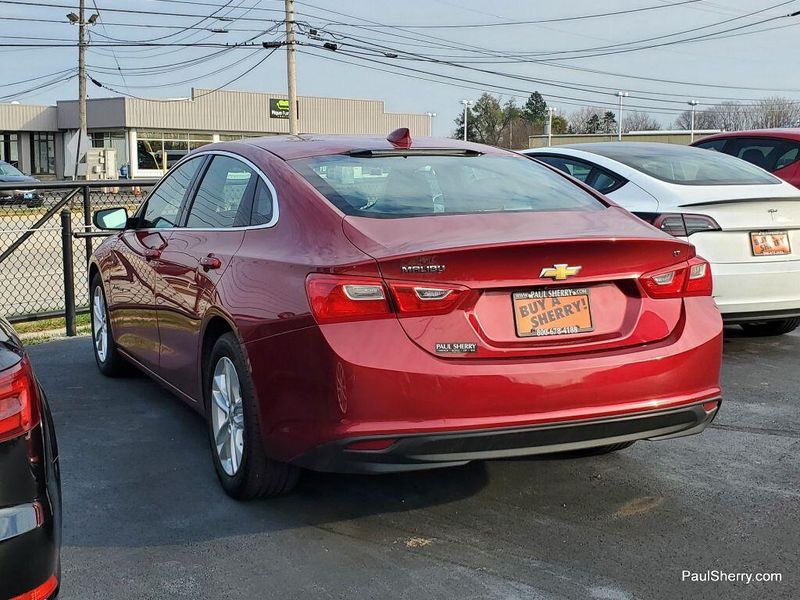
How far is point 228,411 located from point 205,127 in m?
58.7

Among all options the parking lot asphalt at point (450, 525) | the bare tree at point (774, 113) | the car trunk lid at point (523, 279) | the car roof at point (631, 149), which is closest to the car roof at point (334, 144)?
the car trunk lid at point (523, 279)

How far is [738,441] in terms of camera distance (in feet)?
16.3

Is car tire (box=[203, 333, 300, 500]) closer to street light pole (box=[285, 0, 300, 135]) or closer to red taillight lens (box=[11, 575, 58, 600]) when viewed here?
red taillight lens (box=[11, 575, 58, 600])

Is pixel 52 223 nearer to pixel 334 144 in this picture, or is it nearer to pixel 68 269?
pixel 68 269

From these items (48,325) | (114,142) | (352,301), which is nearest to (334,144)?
(352,301)

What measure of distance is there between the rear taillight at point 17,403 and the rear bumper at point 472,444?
1.15m

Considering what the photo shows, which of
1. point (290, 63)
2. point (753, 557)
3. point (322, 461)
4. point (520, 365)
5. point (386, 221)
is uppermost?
point (290, 63)

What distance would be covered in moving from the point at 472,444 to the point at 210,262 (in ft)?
5.41

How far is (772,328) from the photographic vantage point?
25.4ft

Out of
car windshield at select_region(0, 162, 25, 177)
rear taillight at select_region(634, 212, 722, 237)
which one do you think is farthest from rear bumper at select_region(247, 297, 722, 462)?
car windshield at select_region(0, 162, 25, 177)

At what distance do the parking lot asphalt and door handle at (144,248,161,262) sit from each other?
3.21 feet

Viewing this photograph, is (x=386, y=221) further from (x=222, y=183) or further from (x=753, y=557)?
(x=753, y=557)

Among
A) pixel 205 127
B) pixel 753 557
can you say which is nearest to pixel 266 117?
pixel 205 127

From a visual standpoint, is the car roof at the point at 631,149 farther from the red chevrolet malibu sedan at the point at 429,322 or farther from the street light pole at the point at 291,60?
the street light pole at the point at 291,60
